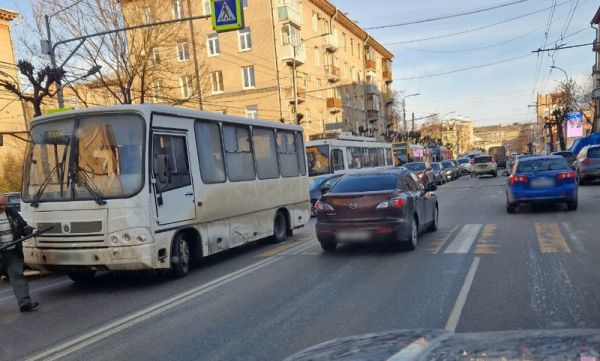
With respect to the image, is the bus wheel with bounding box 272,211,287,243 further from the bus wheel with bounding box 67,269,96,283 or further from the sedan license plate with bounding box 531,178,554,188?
the sedan license plate with bounding box 531,178,554,188

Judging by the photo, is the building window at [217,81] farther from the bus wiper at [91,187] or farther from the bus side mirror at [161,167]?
the bus wiper at [91,187]

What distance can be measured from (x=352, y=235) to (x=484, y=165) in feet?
110

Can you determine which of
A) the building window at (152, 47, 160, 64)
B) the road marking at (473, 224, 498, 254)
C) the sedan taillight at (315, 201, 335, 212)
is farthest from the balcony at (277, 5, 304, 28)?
the sedan taillight at (315, 201, 335, 212)

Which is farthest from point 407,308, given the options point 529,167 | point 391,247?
point 529,167

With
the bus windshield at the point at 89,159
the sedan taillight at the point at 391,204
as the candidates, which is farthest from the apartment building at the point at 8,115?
the sedan taillight at the point at 391,204

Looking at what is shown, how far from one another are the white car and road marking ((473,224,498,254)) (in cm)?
2963

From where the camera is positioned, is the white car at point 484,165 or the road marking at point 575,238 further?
the white car at point 484,165

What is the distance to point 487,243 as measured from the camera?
31.7 feet

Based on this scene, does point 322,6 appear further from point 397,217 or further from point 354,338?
point 354,338

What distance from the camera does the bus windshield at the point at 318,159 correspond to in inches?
958

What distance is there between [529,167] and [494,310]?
10099mm

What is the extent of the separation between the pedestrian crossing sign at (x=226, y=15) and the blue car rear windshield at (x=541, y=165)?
28.4ft

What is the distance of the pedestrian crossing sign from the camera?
12373mm

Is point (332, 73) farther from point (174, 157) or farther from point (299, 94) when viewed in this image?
point (174, 157)
